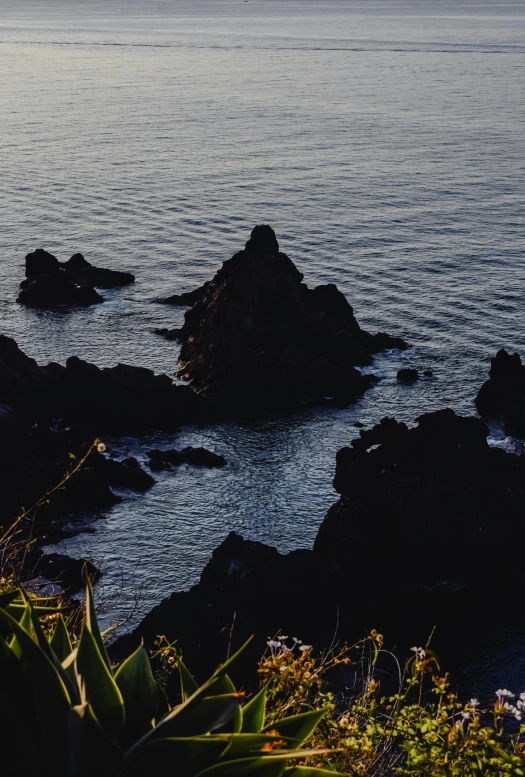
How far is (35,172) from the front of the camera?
124750 mm

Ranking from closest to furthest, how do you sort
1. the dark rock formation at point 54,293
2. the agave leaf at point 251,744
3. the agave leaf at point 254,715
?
the agave leaf at point 251,744
the agave leaf at point 254,715
the dark rock formation at point 54,293

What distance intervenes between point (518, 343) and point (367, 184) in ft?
165

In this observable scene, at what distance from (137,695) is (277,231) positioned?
91.3m

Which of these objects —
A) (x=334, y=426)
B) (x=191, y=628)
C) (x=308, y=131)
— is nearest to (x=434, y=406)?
(x=334, y=426)

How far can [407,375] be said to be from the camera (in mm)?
63469

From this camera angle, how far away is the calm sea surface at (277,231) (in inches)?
1967

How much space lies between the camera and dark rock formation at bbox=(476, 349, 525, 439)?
2233 inches

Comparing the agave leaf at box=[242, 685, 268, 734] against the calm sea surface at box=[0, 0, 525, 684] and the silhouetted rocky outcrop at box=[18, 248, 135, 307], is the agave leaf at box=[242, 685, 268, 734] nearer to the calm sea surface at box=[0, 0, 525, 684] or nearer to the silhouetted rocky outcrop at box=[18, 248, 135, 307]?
the calm sea surface at box=[0, 0, 525, 684]

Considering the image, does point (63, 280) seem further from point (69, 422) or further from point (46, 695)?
point (46, 695)

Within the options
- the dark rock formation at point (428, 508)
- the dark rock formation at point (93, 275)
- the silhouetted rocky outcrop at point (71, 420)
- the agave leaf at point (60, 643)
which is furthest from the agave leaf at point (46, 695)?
the dark rock formation at point (93, 275)

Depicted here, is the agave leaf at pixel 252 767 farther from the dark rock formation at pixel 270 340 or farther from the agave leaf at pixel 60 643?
the dark rock formation at pixel 270 340

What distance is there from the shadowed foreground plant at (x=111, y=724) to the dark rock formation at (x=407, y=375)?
56.6 metres

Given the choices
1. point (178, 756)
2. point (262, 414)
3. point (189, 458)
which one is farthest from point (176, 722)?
point (262, 414)

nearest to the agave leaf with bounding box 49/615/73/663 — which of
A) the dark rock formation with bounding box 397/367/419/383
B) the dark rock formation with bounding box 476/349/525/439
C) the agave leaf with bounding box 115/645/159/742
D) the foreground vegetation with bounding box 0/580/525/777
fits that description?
the foreground vegetation with bounding box 0/580/525/777
